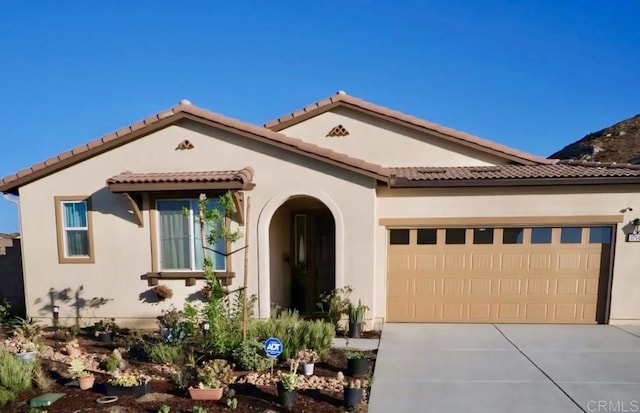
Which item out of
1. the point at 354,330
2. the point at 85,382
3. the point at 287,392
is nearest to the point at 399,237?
the point at 354,330

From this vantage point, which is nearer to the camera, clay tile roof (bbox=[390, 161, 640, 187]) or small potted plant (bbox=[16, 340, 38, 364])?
small potted plant (bbox=[16, 340, 38, 364])

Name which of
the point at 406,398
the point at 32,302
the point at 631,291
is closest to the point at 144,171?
the point at 32,302

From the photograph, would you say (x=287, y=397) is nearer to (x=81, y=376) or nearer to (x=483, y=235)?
(x=81, y=376)

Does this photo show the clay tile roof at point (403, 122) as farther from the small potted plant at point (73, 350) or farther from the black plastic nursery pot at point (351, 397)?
the black plastic nursery pot at point (351, 397)

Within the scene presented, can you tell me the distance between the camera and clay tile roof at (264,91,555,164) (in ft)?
32.7

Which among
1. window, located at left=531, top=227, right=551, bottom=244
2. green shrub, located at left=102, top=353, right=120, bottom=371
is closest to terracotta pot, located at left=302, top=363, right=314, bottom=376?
green shrub, located at left=102, top=353, right=120, bottom=371

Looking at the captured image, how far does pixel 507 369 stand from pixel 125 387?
563 cm

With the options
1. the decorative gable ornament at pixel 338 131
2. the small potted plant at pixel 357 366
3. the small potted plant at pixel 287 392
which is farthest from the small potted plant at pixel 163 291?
the decorative gable ornament at pixel 338 131

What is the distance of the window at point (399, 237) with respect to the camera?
8242 mm

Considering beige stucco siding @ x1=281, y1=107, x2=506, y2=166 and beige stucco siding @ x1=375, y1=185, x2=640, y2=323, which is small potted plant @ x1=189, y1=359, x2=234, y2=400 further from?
beige stucco siding @ x1=281, y1=107, x2=506, y2=166

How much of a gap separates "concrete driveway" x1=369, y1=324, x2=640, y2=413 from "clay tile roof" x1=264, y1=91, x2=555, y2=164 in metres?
4.55

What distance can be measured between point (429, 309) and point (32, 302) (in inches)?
357

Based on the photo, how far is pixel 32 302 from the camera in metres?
8.19

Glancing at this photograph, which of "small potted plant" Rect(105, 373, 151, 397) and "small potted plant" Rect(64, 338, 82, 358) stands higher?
"small potted plant" Rect(105, 373, 151, 397)
